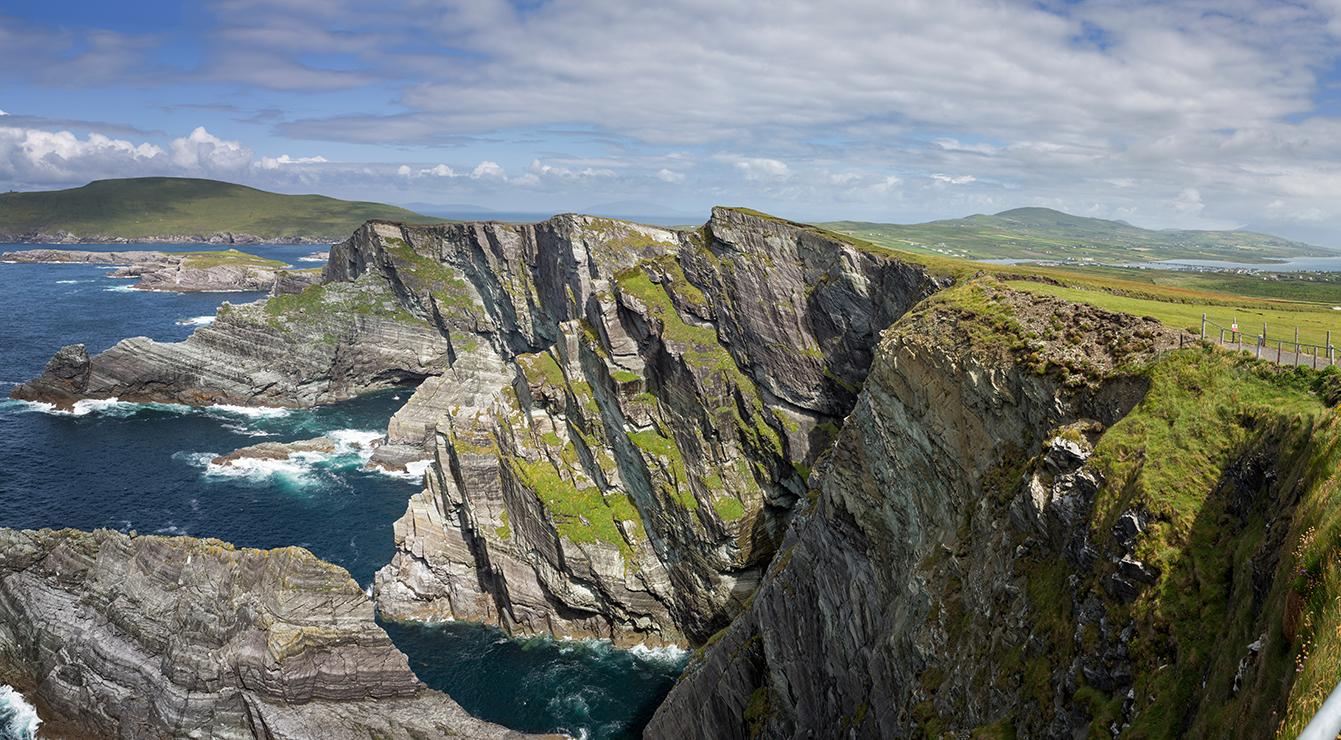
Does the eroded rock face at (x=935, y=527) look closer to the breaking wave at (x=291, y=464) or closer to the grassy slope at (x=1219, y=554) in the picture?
the grassy slope at (x=1219, y=554)

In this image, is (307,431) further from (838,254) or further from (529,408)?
(838,254)

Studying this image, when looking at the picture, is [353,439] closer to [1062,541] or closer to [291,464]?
[291,464]

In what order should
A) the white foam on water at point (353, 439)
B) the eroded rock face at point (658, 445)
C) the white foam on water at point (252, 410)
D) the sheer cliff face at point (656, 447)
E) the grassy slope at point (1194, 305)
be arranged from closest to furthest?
the grassy slope at point (1194, 305) → the eroded rock face at point (658, 445) → the sheer cliff face at point (656, 447) → the white foam on water at point (353, 439) → the white foam on water at point (252, 410)

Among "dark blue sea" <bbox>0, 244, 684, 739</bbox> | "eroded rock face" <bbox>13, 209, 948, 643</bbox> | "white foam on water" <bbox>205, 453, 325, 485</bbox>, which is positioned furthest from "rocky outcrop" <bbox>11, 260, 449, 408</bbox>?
"eroded rock face" <bbox>13, 209, 948, 643</bbox>

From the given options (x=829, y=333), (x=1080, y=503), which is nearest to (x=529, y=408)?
(x=829, y=333)

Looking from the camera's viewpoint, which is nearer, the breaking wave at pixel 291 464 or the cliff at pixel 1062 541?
the cliff at pixel 1062 541

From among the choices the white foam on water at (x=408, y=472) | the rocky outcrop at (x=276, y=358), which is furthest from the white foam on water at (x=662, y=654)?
the rocky outcrop at (x=276, y=358)
